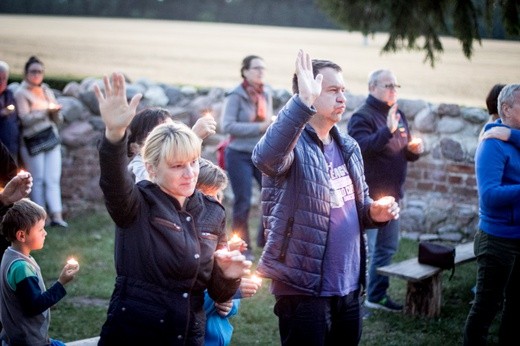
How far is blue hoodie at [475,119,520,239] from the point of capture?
14.3 feet

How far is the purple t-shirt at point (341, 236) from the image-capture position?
350cm

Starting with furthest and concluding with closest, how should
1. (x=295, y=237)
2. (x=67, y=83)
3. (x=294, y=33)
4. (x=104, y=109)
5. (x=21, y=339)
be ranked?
(x=294, y=33)
(x=67, y=83)
(x=21, y=339)
(x=295, y=237)
(x=104, y=109)

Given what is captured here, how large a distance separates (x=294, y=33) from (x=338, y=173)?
9008 mm

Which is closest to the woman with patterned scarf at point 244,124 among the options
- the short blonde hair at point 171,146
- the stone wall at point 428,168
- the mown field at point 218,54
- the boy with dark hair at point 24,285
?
the stone wall at point 428,168

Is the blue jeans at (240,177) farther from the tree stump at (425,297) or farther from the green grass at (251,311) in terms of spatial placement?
the tree stump at (425,297)

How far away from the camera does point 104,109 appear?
255 centimetres

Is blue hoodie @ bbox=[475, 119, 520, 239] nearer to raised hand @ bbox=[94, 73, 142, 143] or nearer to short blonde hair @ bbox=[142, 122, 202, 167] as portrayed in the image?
short blonde hair @ bbox=[142, 122, 202, 167]

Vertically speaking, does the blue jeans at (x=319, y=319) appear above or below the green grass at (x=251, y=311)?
above

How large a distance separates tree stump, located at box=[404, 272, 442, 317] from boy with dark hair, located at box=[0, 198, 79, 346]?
3.39 metres

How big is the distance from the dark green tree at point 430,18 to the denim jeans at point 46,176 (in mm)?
4061

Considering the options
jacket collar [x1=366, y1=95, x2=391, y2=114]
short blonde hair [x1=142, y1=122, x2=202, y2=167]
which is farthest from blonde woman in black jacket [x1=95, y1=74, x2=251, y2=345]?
jacket collar [x1=366, y1=95, x2=391, y2=114]

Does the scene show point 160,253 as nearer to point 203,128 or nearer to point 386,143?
point 203,128

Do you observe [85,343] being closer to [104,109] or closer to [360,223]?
[360,223]

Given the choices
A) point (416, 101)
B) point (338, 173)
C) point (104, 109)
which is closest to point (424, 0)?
point (416, 101)
